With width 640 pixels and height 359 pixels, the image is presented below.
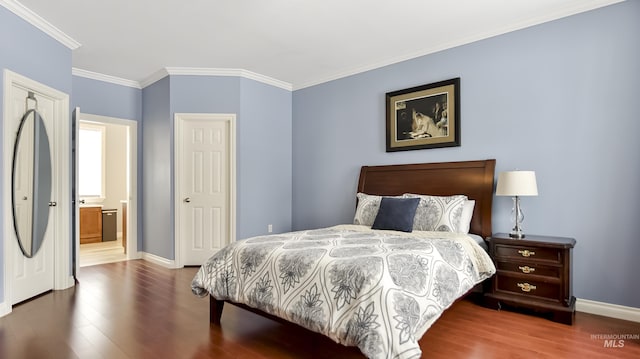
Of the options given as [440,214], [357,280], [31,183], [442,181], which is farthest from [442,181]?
[31,183]

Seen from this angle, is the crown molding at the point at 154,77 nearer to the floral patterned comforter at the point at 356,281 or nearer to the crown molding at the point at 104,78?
the crown molding at the point at 104,78

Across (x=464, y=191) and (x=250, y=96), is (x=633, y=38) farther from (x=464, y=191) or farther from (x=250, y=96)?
(x=250, y=96)

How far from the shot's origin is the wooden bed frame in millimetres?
3469

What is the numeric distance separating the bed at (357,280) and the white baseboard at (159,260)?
2.31m

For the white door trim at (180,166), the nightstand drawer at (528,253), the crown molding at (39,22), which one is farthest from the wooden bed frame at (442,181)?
the crown molding at (39,22)

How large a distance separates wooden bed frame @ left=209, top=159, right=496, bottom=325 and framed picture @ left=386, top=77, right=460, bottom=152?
26cm

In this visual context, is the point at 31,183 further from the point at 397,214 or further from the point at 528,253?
the point at 528,253

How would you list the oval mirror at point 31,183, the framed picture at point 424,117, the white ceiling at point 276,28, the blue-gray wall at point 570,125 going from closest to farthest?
the blue-gray wall at point 570,125
the white ceiling at point 276,28
the oval mirror at point 31,183
the framed picture at point 424,117

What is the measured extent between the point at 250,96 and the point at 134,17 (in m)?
1.89

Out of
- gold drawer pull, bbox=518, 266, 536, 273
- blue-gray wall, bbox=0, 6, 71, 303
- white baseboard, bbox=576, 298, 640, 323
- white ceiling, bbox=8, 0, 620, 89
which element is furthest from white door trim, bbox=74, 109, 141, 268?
white baseboard, bbox=576, 298, 640, 323

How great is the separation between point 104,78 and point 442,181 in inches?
187

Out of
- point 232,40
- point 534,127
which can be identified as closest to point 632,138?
Answer: point 534,127

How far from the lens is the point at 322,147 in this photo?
202 inches

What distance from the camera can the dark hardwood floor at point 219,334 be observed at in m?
2.25
